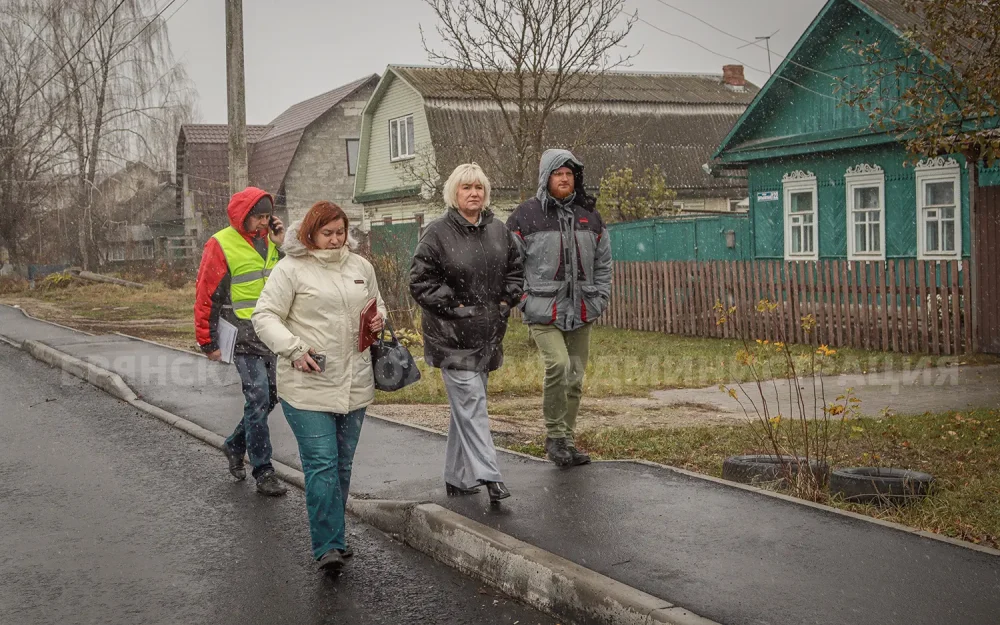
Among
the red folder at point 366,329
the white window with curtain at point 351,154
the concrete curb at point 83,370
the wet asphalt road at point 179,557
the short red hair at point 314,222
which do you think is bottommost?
the wet asphalt road at point 179,557

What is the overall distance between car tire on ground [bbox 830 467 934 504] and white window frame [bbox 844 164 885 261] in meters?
14.2

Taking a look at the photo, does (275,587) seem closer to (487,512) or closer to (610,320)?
(487,512)

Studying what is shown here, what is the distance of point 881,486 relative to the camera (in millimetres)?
6234

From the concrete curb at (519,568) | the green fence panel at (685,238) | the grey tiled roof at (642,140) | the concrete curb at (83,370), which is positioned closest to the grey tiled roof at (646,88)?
the grey tiled roof at (642,140)

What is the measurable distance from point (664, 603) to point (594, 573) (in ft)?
1.51

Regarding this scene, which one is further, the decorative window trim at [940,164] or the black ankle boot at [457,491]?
the decorative window trim at [940,164]

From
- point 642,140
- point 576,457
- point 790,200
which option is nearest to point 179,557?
point 576,457

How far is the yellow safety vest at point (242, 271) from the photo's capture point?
7.15m

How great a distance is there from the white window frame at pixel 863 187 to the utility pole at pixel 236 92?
11.5 m

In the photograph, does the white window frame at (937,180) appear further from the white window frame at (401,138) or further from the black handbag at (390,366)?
the white window frame at (401,138)

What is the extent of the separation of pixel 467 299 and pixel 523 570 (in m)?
1.81

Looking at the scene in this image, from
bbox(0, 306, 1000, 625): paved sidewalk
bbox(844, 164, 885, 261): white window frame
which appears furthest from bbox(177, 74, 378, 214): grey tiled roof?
bbox(0, 306, 1000, 625): paved sidewalk

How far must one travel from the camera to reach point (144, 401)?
1177cm

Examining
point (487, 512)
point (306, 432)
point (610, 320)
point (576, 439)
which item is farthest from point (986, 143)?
point (610, 320)
